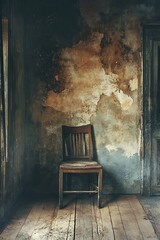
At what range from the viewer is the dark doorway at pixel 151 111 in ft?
15.8

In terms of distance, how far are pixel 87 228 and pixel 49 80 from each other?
2.20 m

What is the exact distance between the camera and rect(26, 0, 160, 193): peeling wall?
4.83 m

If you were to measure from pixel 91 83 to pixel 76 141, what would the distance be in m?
0.86

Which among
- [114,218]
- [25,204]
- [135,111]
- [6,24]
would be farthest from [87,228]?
[6,24]

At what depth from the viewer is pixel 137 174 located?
4.94 metres

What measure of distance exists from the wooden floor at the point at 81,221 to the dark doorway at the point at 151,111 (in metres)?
0.46

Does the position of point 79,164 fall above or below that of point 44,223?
above

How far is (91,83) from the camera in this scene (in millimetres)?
4879

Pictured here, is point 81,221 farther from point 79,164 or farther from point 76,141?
point 76,141

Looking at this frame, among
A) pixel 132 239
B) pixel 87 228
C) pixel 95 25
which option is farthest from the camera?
pixel 95 25

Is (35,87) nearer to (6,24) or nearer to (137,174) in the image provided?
(6,24)

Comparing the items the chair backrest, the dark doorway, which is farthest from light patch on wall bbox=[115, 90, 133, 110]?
the chair backrest

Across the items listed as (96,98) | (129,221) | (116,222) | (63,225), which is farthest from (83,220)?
(96,98)

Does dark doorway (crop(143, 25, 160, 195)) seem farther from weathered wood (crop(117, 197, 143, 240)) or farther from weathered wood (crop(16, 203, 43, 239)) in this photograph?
weathered wood (crop(16, 203, 43, 239))
